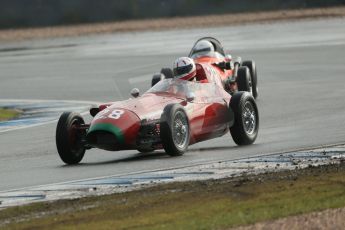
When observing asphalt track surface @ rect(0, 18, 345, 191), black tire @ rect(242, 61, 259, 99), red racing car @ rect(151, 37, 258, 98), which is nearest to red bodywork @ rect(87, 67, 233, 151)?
asphalt track surface @ rect(0, 18, 345, 191)

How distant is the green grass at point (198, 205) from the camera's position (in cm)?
1017

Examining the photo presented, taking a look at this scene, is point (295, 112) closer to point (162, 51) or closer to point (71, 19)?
point (162, 51)

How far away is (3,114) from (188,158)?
31.2 feet

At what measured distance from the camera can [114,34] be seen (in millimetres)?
52031

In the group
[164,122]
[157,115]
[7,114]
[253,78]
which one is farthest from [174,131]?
[7,114]

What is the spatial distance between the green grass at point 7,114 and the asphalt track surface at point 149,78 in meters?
1.97

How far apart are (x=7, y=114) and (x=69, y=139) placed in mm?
8653

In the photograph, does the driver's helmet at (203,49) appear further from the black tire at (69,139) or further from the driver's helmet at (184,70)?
the black tire at (69,139)

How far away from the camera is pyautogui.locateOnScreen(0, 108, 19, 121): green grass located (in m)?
22.7

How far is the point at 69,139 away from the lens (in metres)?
15.0

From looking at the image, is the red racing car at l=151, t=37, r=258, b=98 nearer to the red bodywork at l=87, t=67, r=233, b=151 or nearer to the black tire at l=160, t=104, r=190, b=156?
the red bodywork at l=87, t=67, r=233, b=151

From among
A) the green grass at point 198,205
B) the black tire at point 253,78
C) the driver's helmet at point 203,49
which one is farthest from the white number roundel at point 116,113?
the black tire at point 253,78

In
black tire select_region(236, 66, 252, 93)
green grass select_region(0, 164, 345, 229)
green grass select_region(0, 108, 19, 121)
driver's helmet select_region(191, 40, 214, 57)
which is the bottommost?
green grass select_region(0, 164, 345, 229)

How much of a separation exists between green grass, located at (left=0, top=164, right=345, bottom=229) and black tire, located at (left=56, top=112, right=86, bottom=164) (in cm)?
308
